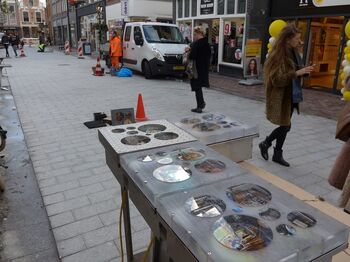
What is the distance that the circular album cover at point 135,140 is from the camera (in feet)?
6.33

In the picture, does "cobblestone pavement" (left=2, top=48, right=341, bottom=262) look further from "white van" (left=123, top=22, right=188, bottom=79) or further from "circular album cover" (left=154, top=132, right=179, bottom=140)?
"white van" (left=123, top=22, right=188, bottom=79)

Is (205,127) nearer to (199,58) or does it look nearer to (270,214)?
(270,214)

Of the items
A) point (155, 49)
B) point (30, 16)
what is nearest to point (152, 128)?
point (155, 49)

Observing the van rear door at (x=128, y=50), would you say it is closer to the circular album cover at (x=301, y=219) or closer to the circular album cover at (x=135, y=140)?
the circular album cover at (x=135, y=140)

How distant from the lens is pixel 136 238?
287cm

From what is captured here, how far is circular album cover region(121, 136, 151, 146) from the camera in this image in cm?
193

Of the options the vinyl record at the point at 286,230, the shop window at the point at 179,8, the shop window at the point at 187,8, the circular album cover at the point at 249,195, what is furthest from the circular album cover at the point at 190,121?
the shop window at the point at 179,8

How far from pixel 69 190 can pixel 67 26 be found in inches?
1478

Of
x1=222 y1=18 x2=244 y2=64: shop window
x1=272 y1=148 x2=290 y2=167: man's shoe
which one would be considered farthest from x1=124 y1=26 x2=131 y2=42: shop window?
x1=272 y1=148 x2=290 y2=167: man's shoe

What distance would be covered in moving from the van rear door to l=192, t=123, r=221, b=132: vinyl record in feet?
37.8

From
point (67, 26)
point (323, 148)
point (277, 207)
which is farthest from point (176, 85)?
point (67, 26)

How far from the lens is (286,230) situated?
1.12m

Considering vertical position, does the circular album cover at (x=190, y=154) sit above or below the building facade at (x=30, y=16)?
below

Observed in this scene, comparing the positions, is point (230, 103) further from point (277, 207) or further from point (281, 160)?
point (277, 207)
